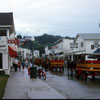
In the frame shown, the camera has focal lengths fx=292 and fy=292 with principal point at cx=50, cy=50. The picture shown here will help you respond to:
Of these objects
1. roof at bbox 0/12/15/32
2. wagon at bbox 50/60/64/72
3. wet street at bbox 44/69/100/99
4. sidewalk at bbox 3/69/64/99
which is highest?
roof at bbox 0/12/15/32

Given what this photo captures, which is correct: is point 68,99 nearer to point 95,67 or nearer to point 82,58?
point 95,67

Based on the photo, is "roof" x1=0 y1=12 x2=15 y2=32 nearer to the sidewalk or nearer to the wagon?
the sidewalk

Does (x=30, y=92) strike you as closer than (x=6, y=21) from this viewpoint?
Yes

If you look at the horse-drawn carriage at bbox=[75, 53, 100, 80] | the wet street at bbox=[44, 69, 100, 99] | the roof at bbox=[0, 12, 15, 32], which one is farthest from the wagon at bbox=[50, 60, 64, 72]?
the wet street at bbox=[44, 69, 100, 99]

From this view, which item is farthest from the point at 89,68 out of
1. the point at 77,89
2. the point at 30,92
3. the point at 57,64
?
the point at 57,64

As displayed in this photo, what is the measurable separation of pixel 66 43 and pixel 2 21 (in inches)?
A: 2161

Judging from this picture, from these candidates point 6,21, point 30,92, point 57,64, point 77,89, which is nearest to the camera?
point 30,92

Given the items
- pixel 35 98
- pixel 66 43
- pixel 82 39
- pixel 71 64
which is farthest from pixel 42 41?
pixel 35 98

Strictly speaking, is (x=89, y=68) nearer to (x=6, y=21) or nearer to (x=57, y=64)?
(x=6, y=21)

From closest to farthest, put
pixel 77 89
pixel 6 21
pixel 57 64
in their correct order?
pixel 77 89, pixel 6 21, pixel 57 64

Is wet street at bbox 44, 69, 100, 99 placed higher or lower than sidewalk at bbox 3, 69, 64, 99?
lower

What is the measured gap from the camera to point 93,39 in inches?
2344

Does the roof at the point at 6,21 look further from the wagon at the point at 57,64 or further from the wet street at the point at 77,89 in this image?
the wagon at the point at 57,64

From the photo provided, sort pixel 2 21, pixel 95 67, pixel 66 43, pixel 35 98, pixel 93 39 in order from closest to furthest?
pixel 35 98 → pixel 95 67 → pixel 2 21 → pixel 93 39 → pixel 66 43
